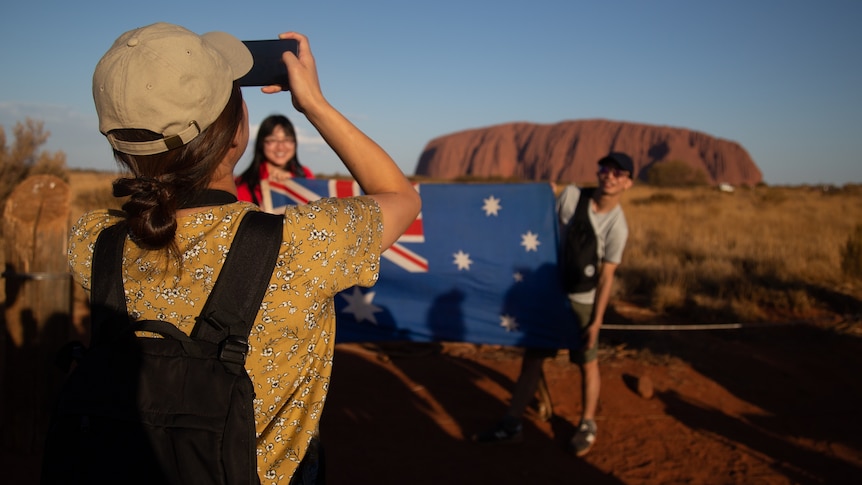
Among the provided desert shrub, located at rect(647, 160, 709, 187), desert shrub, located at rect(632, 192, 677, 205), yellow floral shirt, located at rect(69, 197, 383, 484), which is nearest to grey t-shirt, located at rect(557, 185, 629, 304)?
yellow floral shirt, located at rect(69, 197, 383, 484)

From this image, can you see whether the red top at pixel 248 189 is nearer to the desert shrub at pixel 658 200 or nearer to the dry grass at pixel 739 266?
the dry grass at pixel 739 266

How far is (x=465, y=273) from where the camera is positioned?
5.32m

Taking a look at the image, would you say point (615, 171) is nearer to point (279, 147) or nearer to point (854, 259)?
point (279, 147)

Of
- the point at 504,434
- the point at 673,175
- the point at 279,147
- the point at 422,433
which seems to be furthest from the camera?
the point at 673,175

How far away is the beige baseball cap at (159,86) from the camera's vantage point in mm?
1088

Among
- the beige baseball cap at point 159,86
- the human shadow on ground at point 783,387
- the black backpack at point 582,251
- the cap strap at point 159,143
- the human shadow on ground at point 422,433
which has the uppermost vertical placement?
the beige baseball cap at point 159,86

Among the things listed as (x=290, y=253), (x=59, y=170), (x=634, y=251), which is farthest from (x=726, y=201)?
(x=290, y=253)

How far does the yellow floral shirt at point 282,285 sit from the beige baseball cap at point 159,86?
0.53 feet

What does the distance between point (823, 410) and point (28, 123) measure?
14.5 metres

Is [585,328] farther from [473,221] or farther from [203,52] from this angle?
[203,52]

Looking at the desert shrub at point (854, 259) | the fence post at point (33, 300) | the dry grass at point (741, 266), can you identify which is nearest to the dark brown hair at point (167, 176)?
the fence post at point (33, 300)

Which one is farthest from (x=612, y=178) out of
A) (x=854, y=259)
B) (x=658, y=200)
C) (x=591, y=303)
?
(x=658, y=200)

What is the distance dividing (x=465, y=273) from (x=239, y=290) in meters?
4.25

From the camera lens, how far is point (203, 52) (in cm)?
113
